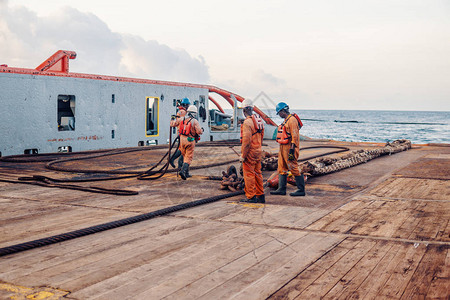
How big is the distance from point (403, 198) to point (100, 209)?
5.75m

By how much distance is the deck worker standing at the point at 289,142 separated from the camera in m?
9.02

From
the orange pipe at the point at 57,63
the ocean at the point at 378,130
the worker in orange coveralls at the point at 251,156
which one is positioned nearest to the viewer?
the worker in orange coveralls at the point at 251,156

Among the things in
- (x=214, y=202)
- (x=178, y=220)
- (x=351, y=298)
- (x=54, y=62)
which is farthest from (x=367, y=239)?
(x=54, y=62)

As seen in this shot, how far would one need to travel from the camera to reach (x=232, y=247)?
5602 mm

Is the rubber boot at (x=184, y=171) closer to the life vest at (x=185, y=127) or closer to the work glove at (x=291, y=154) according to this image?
the life vest at (x=185, y=127)

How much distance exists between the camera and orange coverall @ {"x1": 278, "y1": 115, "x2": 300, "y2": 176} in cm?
900

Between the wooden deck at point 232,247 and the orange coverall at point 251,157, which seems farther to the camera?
the orange coverall at point 251,157

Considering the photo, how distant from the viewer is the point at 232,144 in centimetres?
2205

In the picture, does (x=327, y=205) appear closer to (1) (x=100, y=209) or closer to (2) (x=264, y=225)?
(2) (x=264, y=225)

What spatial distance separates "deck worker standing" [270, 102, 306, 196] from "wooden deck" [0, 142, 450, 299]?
584 millimetres

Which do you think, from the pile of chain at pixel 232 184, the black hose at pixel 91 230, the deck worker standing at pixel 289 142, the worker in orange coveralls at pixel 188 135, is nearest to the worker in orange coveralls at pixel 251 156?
the deck worker standing at pixel 289 142

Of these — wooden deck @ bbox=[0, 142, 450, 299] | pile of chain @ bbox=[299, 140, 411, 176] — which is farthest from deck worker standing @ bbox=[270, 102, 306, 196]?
pile of chain @ bbox=[299, 140, 411, 176]

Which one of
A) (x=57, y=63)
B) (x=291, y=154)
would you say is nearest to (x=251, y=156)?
(x=291, y=154)

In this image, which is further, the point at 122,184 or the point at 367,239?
the point at 122,184
